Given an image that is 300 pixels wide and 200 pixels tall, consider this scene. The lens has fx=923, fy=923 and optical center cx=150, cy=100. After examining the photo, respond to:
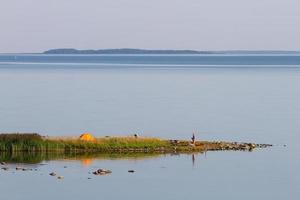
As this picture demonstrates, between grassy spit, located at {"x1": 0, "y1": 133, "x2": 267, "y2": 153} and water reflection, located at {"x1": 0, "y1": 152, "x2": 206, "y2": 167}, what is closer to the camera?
water reflection, located at {"x1": 0, "y1": 152, "x2": 206, "y2": 167}

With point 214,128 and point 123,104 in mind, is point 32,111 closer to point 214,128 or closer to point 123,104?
point 123,104

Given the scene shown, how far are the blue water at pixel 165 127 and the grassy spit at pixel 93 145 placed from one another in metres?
2.47

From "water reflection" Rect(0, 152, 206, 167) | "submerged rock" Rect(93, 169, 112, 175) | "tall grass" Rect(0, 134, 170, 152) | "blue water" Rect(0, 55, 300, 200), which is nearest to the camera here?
"blue water" Rect(0, 55, 300, 200)

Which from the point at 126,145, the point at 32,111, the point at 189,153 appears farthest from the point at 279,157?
the point at 32,111

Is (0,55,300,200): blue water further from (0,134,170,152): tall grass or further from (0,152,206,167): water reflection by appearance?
(0,134,170,152): tall grass

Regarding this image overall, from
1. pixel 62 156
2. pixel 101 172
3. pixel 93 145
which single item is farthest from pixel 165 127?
pixel 101 172

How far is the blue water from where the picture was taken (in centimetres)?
5659

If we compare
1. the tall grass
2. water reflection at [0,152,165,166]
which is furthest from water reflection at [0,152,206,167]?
the tall grass

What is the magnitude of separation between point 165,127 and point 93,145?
23.7 metres

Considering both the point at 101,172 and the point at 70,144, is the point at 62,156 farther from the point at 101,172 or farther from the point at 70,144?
the point at 101,172

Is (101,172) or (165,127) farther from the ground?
(165,127)

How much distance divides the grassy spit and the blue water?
2466mm

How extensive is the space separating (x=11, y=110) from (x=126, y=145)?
41.2 m

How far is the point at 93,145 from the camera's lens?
230 ft
